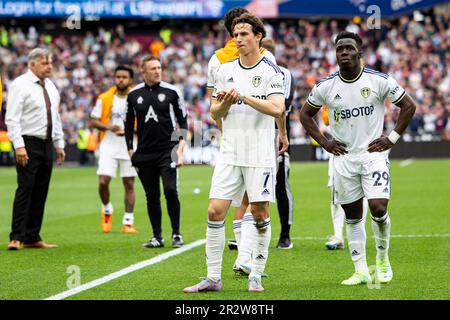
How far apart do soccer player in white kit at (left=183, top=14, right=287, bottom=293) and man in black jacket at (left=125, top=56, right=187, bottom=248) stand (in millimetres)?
3918

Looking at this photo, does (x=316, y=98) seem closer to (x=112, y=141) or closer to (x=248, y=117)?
(x=248, y=117)

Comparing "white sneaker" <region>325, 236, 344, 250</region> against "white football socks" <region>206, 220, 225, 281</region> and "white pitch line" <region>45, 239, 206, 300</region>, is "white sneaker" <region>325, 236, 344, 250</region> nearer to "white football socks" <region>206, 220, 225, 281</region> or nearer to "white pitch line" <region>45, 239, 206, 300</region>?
"white pitch line" <region>45, 239, 206, 300</region>

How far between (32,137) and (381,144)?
540cm

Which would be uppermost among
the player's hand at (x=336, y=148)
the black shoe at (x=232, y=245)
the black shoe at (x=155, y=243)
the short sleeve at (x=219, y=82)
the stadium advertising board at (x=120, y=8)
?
the stadium advertising board at (x=120, y=8)

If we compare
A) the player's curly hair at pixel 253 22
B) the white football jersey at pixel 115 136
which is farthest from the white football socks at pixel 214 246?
the white football jersey at pixel 115 136

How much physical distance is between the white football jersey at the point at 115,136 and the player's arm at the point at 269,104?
6.92 metres

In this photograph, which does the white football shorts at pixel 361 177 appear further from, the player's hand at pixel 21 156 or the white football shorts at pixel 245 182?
the player's hand at pixel 21 156

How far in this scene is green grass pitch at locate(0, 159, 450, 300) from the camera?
29.0 ft

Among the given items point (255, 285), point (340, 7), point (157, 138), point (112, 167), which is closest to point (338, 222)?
point (157, 138)

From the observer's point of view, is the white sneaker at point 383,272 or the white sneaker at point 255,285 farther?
the white sneaker at point 383,272

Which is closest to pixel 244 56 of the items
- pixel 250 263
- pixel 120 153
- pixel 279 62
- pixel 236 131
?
pixel 236 131

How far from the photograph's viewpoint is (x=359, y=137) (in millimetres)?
9281

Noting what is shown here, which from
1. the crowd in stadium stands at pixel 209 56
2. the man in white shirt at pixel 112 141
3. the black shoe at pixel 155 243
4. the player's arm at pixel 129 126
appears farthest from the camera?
the crowd in stadium stands at pixel 209 56

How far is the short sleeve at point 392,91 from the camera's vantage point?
30.1 ft
